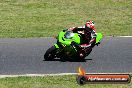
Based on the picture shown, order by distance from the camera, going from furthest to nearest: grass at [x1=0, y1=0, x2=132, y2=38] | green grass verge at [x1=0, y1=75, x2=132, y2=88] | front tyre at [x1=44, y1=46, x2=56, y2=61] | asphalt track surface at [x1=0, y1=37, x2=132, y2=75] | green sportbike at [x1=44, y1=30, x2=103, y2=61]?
grass at [x1=0, y1=0, x2=132, y2=38], front tyre at [x1=44, y1=46, x2=56, y2=61], green sportbike at [x1=44, y1=30, x2=103, y2=61], asphalt track surface at [x1=0, y1=37, x2=132, y2=75], green grass verge at [x1=0, y1=75, x2=132, y2=88]

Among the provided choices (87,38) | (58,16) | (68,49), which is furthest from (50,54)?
(58,16)

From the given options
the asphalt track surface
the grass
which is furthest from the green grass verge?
the grass

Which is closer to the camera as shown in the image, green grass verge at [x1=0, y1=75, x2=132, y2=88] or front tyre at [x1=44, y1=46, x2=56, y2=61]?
green grass verge at [x1=0, y1=75, x2=132, y2=88]

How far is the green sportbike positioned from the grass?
5.18m

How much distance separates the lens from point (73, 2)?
32812 mm

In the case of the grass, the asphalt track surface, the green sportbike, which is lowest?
the grass

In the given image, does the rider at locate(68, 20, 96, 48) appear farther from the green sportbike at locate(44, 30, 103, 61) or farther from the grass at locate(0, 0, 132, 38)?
the grass at locate(0, 0, 132, 38)

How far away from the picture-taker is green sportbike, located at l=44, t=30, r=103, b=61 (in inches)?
701

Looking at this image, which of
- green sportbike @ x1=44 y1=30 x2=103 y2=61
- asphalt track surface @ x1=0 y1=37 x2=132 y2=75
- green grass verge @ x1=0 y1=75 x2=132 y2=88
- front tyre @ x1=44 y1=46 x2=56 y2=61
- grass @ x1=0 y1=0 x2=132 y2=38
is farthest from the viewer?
grass @ x1=0 y1=0 x2=132 y2=38

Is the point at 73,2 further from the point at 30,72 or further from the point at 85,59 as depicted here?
the point at 30,72

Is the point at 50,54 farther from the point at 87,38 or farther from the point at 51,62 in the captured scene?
the point at 87,38

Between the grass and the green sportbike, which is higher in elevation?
the green sportbike

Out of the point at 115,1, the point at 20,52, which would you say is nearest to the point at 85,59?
the point at 20,52

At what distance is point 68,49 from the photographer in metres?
17.9
